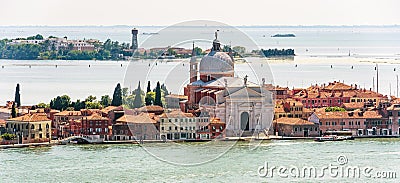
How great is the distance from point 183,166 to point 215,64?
17.7 feet

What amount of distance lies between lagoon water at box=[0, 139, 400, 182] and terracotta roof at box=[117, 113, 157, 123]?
2.38 ft

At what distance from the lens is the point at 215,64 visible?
16.8 meters

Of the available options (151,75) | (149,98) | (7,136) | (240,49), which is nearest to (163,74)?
(151,75)

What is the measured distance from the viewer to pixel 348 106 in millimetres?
16906

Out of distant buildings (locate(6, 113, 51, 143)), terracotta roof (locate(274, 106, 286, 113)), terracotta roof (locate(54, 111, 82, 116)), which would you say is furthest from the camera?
terracotta roof (locate(274, 106, 286, 113))

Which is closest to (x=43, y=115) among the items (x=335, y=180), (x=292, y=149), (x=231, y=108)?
(x=231, y=108)

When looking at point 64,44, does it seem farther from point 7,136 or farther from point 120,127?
point 7,136

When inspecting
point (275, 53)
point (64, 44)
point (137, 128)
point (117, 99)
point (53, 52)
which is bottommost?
point (137, 128)

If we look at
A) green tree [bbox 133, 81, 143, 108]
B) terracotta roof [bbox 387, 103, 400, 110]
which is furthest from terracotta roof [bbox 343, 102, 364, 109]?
green tree [bbox 133, 81, 143, 108]

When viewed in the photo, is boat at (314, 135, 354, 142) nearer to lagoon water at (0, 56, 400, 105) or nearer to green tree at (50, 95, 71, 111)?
green tree at (50, 95, 71, 111)

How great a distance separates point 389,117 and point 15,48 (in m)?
27.0

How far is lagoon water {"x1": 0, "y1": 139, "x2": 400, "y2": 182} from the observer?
424 inches

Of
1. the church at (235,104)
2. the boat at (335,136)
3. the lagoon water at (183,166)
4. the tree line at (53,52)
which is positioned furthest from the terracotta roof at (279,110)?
the tree line at (53,52)

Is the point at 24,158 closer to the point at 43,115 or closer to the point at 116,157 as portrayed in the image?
the point at 116,157
